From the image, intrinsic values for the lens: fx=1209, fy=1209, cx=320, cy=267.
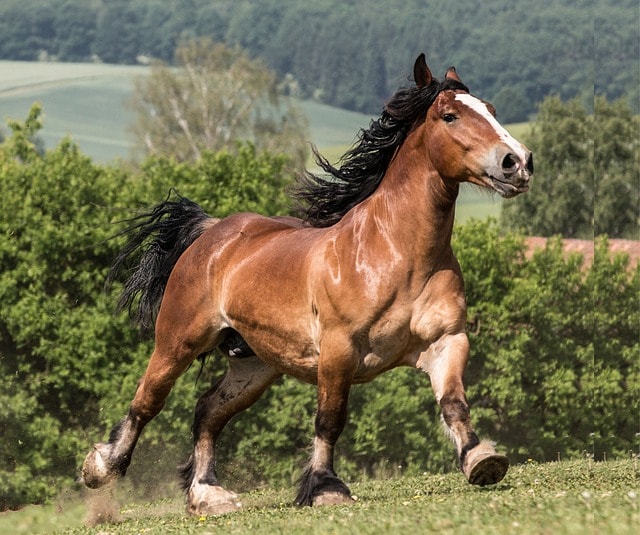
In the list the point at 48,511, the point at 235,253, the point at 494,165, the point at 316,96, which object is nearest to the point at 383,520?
the point at 494,165

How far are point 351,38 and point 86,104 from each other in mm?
9751

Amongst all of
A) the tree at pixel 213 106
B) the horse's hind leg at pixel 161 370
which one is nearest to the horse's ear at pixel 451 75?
the horse's hind leg at pixel 161 370

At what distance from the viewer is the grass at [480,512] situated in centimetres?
562

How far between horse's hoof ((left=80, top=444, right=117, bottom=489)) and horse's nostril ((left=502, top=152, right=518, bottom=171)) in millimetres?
4145

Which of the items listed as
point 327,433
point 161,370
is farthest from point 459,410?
point 161,370

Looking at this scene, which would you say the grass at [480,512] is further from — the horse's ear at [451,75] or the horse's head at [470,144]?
the horse's ear at [451,75]

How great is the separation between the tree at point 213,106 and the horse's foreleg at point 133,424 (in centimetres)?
3316

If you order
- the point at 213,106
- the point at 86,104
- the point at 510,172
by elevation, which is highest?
the point at 510,172

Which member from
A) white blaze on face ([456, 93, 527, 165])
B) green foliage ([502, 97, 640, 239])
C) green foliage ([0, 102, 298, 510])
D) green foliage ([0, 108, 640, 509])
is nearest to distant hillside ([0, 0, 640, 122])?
green foliage ([502, 97, 640, 239])

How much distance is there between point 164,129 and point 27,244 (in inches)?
1150

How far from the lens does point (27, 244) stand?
14.2m

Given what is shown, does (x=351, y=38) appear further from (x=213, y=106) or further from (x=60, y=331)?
(x=60, y=331)

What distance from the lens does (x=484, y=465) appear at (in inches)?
279

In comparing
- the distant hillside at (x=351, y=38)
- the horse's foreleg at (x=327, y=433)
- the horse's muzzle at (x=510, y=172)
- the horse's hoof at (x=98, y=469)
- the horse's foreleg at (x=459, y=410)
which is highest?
the horse's muzzle at (x=510, y=172)
